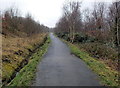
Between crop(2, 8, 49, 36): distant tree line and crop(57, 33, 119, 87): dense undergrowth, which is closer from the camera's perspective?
crop(57, 33, 119, 87): dense undergrowth

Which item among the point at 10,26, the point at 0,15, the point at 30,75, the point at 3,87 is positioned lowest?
the point at 3,87

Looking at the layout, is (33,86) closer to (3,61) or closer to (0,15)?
(3,61)

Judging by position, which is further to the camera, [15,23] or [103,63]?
[15,23]

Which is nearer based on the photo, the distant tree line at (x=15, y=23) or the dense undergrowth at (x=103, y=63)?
the dense undergrowth at (x=103, y=63)

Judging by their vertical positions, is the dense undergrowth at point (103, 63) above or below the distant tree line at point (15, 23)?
below

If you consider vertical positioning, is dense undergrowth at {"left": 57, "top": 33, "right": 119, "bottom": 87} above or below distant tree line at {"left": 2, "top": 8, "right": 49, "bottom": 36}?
below

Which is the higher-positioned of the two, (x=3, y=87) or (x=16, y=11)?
(x=16, y=11)

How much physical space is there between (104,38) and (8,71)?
2029 cm

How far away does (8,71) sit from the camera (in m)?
11.6

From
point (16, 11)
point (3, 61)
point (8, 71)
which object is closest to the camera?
point (8, 71)

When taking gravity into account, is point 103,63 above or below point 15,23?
below

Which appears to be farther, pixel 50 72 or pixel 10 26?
pixel 10 26

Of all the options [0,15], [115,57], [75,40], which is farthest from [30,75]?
[0,15]

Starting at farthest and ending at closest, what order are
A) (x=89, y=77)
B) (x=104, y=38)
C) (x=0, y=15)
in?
(x=0, y=15), (x=104, y=38), (x=89, y=77)
